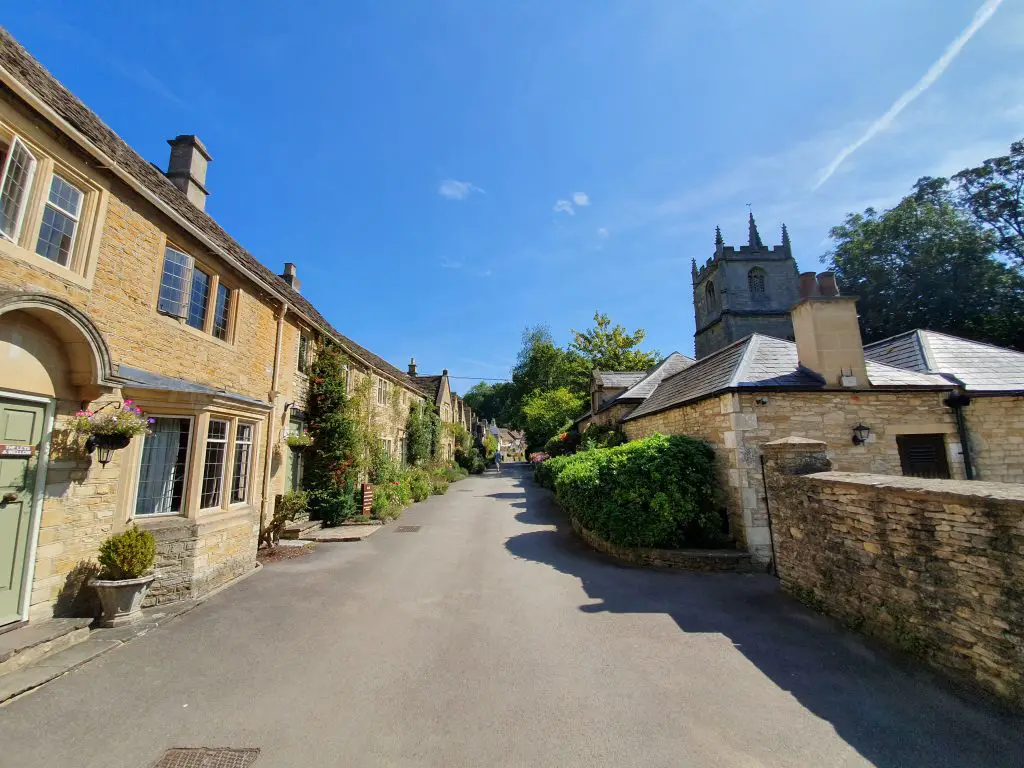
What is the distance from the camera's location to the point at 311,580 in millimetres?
8117

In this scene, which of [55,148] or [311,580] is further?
[311,580]

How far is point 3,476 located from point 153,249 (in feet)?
13.8

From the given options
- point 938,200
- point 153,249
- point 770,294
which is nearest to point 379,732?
point 153,249

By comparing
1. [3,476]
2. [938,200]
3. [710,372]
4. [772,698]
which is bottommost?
[772,698]

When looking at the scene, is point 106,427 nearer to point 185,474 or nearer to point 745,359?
point 185,474

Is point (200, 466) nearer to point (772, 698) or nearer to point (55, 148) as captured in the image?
point (55, 148)

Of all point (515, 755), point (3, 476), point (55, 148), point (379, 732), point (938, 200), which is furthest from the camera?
point (938, 200)

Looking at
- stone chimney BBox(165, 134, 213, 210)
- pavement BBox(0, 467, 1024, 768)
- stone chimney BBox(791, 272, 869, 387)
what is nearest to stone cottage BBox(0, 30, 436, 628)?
pavement BBox(0, 467, 1024, 768)

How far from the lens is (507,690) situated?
4418 millimetres

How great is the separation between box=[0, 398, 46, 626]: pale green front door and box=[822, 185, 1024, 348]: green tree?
40.9 meters

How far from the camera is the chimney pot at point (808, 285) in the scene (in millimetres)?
10309

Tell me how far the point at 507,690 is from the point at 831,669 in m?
3.82

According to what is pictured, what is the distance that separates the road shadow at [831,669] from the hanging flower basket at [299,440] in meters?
8.33

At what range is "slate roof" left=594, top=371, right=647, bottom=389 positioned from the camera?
23.7m
